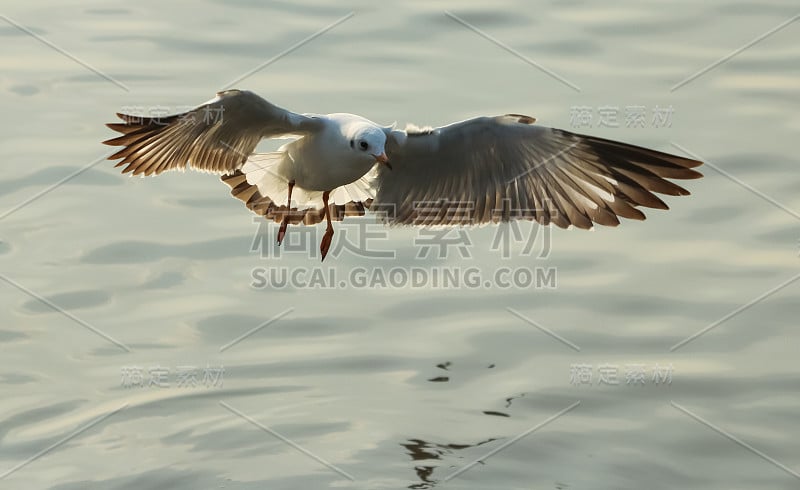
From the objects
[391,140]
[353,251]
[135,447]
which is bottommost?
[135,447]

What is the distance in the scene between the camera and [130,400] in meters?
11.3

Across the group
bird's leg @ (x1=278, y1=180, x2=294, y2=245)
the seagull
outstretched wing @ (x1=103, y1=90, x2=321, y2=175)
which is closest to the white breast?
the seagull

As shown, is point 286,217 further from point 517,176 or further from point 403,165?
point 517,176

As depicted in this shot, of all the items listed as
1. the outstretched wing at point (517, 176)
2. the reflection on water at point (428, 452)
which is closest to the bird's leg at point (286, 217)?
the outstretched wing at point (517, 176)

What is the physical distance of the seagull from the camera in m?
9.49

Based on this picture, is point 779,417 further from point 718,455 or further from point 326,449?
point 326,449

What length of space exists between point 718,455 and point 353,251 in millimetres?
3764

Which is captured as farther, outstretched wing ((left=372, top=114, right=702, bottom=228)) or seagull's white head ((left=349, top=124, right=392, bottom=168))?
outstretched wing ((left=372, top=114, right=702, bottom=228))

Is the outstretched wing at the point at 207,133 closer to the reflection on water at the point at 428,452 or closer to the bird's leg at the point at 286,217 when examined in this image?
the bird's leg at the point at 286,217

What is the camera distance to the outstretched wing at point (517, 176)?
32.1 ft

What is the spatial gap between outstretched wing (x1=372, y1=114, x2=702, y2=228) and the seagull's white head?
0.40m

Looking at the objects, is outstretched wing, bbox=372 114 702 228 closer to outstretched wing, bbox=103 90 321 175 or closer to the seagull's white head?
the seagull's white head

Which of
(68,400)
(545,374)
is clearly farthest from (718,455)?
(68,400)

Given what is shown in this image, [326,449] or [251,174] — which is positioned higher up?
[251,174]
